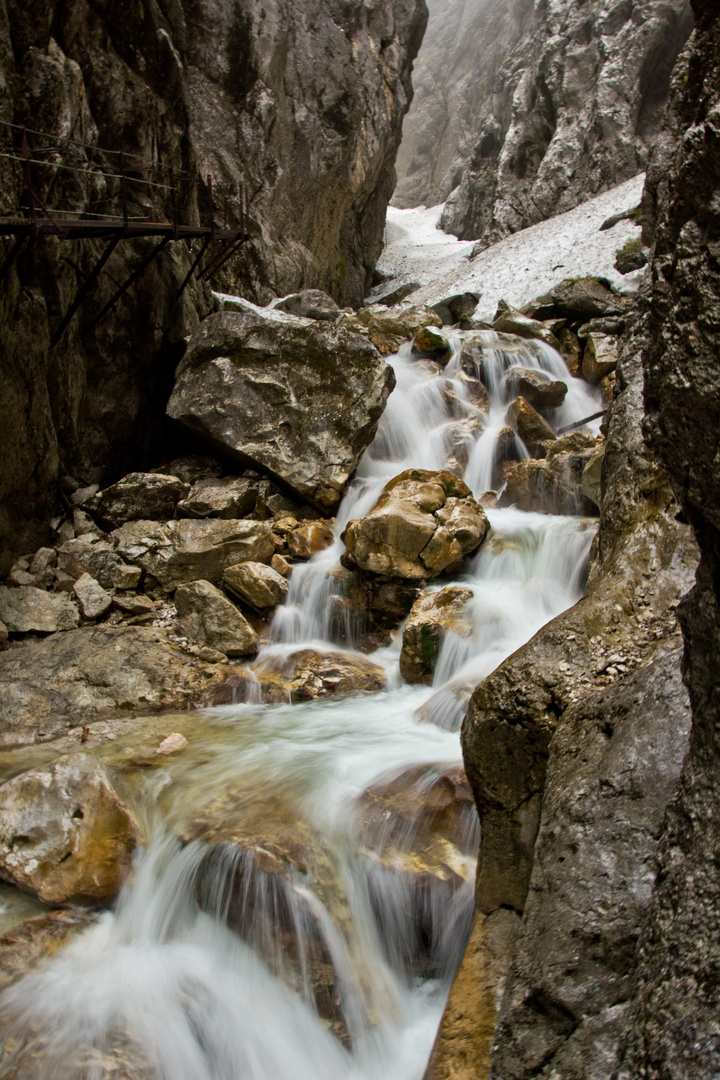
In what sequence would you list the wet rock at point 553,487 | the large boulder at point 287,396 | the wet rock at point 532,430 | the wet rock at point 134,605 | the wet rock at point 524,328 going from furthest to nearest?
the wet rock at point 524,328 < the wet rock at point 532,430 < the large boulder at point 287,396 < the wet rock at point 553,487 < the wet rock at point 134,605

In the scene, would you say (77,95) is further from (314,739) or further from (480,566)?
(314,739)

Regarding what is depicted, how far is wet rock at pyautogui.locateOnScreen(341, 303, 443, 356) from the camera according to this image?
14750mm

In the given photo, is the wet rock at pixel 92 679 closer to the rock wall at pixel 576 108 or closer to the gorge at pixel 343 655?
the gorge at pixel 343 655

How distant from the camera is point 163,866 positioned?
3680 millimetres

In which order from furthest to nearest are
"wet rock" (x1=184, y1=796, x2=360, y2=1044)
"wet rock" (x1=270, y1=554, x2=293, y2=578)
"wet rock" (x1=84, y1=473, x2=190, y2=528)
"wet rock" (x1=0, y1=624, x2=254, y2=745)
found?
1. "wet rock" (x1=84, y1=473, x2=190, y2=528)
2. "wet rock" (x1=270, y1=554, x2=293, y2=578)
3. "wet rock" (x1=0, y1=624, x2=254, y2=745)
4. "wet rock" (x1=184, y1=796, x2=360, y2=1044)

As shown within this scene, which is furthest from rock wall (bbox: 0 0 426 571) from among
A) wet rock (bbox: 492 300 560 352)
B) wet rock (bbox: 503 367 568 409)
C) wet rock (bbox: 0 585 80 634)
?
wet rock (bbox: 492 300 560 352)

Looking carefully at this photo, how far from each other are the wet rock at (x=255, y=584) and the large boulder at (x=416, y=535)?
2.92 ft

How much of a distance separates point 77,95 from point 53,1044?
8.89 metres

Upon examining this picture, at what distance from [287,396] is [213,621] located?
406 centimetres

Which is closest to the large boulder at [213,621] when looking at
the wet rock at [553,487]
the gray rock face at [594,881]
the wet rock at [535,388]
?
the wet rock at [553,487]

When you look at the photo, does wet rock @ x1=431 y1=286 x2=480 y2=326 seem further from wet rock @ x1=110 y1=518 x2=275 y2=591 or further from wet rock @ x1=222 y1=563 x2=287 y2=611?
wet rock @ x1=222 y1=563 x2=287 y2=611

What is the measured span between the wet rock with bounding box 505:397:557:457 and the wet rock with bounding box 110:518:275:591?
16.9ft

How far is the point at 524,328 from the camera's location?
47.0 feet

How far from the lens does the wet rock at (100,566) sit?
23.1 feet
